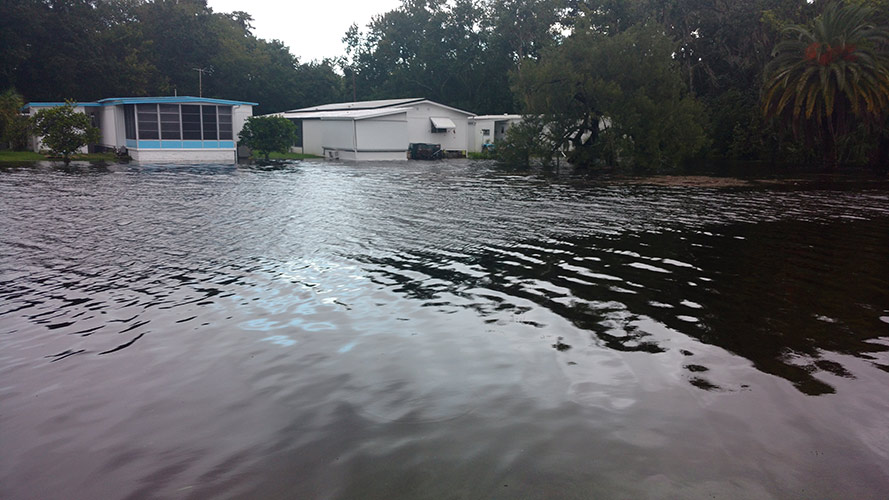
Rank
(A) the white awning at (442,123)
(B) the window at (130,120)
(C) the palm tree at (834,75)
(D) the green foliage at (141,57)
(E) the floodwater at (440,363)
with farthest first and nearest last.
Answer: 1. (A) the white awning at (442,123)
2. (D) the green foliage at (141,57)
3. (B) the window at (130,120)
4. (C) the palm tree at (834,75)
5. (E) the floodwater at (440,363)

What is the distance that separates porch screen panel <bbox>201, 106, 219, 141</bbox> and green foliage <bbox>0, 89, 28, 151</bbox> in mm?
9644

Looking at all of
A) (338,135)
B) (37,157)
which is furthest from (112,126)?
(338,135)

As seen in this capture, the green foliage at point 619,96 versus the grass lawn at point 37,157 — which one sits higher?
the green foliage at point 619,96

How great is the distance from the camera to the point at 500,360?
23.6 ft

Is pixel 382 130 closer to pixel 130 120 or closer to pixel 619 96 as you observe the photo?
pixel 130 120

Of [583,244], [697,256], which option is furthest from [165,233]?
[697,256]

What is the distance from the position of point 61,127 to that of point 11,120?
264 inches

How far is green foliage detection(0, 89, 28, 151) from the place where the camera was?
39688 millimetres

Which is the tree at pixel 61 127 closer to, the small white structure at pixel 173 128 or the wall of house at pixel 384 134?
the small white structure at pixel 173 128

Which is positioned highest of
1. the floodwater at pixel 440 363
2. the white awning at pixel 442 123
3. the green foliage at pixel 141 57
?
the green foliage at pixel 141 57

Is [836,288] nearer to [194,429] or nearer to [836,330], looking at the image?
[836,330]

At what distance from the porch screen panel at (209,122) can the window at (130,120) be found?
3556 millimetres

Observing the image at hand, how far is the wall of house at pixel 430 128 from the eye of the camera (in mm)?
48000

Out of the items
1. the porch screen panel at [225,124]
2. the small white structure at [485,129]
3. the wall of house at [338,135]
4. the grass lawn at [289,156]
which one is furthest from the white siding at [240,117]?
the small white structure at [485,129]
